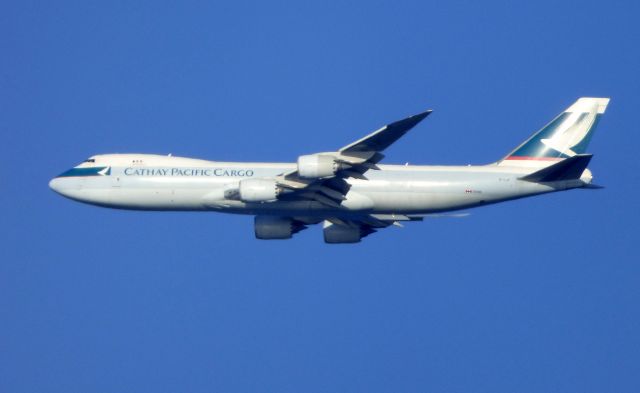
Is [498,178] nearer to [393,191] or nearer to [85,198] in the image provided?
[393,191]

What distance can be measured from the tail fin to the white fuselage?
85.7 inches

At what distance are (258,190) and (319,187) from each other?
11.6 ft

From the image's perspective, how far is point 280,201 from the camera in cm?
6159

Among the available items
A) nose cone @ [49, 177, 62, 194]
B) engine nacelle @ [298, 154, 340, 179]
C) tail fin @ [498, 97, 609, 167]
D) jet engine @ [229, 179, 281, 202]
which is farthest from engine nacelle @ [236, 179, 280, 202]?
tail fin @ [498, 97, 609, 167]

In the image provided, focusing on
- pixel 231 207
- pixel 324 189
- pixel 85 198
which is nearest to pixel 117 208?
pixel 85 198

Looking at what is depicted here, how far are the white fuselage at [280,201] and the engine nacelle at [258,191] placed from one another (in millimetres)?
1633

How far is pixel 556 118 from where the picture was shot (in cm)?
6769

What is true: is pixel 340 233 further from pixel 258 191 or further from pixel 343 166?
pixel 343 166

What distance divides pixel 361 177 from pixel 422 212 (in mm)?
6029

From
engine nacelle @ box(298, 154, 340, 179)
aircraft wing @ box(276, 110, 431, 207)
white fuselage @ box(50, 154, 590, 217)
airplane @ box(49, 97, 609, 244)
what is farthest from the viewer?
white fuselage @ box(50, 154, 590, 217)

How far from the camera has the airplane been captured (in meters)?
60.7

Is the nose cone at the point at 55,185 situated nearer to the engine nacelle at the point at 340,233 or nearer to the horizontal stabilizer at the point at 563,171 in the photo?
the engine nacelle at the point at 340,233

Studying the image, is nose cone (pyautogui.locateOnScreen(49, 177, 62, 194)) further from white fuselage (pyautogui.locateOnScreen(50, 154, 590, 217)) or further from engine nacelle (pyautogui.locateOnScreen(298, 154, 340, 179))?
engine nacelle (pyautogui.locateOnScreen(298, 154, 340, 179))

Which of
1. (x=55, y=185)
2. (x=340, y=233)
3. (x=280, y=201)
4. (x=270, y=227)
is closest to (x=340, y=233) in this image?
(x=340, y=233)
